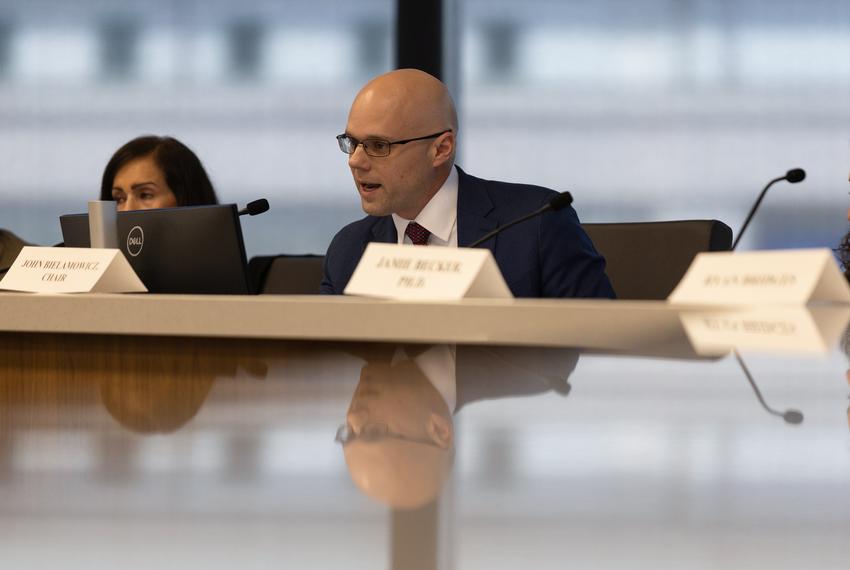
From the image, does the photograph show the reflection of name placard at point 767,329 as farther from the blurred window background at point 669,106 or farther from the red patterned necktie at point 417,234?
the blurred window background at point 669,106

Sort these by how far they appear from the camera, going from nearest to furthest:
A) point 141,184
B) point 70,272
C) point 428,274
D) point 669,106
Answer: point 428,274, point 70,272, point 141,184, point 669,106

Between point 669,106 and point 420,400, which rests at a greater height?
point 669,106

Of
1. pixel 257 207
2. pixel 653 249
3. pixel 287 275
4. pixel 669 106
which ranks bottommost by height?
pixel 287 275

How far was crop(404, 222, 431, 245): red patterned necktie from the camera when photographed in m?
2.42

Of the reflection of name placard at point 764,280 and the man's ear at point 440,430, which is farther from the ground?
the reflection of name placard at point 764,280

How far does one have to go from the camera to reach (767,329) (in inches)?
34.1

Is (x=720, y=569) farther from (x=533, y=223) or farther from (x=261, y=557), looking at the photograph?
(x=533, y=223)

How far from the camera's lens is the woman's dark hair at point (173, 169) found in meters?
2.93

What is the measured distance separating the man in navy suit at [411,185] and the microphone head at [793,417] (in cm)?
162

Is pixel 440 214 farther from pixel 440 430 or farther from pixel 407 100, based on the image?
pixel 440 430

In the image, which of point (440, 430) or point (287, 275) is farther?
point (287, 275)

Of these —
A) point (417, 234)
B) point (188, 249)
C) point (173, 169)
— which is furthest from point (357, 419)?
point (173, 169)

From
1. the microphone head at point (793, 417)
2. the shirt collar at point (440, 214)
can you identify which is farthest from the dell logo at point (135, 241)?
the microphone head at point (793, 417)

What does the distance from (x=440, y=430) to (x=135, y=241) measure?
132 cm
